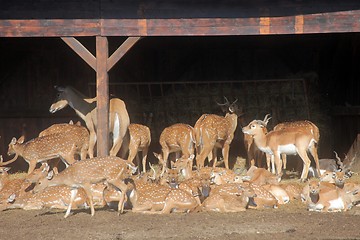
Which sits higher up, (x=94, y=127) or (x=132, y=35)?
(x=132, y=35)

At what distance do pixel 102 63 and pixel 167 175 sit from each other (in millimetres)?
2058

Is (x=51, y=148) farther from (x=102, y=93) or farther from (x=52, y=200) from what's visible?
(x=52, y=200)

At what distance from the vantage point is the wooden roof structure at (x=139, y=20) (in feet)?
43.3

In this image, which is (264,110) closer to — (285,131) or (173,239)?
(285,131)

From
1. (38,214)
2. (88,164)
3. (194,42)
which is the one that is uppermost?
(194,42)

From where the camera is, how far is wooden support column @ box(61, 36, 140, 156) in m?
13.2

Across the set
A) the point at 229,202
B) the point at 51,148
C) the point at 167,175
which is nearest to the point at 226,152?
the point at 167,175

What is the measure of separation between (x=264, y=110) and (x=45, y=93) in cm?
457

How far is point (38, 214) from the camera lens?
11680mm

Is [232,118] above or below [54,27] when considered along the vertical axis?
below

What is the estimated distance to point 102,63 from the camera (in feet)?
43.4

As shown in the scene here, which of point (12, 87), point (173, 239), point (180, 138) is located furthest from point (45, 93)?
point (173, 239)

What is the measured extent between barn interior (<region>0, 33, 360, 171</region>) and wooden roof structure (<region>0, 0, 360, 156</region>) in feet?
12.0

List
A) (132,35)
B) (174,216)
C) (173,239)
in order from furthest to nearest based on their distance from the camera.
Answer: (132,35)
(174,216)
(173,239)
